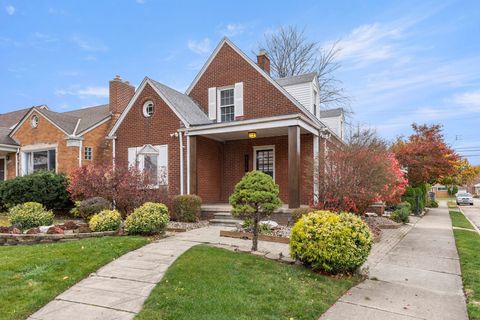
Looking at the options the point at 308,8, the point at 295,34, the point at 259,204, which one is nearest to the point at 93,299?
the point at 259,204

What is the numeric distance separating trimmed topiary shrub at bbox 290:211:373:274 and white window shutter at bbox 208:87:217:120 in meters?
10.6

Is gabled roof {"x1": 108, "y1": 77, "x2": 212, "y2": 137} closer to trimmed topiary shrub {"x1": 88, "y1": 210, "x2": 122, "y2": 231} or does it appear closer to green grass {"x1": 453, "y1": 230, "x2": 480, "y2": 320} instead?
trimmed topiary shrub {"x1": 88, "y1": 210, "x2": 122, "y2": 231}

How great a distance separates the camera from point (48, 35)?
46.7 feet

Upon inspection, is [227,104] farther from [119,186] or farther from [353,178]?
[353,178]

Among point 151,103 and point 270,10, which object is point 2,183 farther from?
point 270,10

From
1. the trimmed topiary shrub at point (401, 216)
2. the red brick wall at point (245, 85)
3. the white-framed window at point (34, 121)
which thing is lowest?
the trimmed topiary shrub at point (401, 216)

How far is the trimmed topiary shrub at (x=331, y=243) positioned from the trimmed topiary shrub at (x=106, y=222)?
4996 mm

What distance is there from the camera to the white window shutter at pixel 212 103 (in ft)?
52.7

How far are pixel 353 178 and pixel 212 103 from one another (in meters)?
8.19

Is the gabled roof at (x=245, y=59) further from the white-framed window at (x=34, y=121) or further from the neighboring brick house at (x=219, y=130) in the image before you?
the white-framed window at (x=34, y=121)

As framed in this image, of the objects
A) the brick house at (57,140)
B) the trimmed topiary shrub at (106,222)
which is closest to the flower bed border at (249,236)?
the trimmed topiary shrub at (106,222)

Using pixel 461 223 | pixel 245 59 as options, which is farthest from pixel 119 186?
pixel 461 223

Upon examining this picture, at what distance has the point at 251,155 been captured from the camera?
51.0 ft

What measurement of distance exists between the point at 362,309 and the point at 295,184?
290 inches
